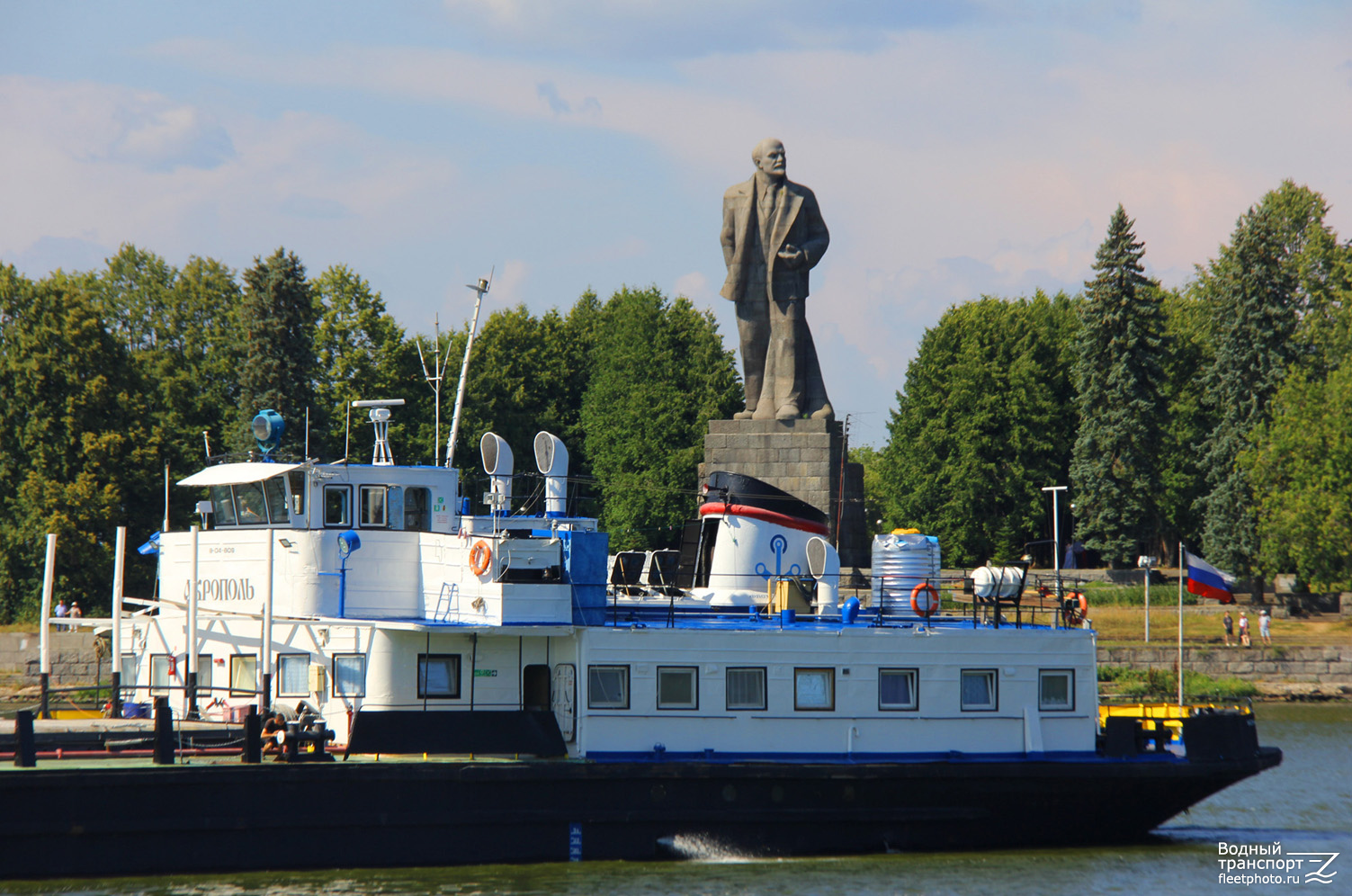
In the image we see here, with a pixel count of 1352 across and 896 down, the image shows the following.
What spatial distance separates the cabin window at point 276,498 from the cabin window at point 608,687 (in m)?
4.87

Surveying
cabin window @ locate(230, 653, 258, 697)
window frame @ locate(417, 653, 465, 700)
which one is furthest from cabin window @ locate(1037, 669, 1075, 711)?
cabin window @ locate(230, 653, 258, 697)

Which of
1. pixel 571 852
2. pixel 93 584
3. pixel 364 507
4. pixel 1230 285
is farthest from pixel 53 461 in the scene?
pixel 1230 285

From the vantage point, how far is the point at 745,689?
20.4m

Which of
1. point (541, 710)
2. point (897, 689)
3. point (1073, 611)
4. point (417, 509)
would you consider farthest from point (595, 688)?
point (1073, 611)

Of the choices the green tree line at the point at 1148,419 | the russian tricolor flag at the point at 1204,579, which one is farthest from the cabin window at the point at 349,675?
the green tree line at the point at 1148,419

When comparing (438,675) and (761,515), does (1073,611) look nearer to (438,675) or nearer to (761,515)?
(761,515)

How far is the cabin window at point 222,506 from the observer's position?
69.5ft

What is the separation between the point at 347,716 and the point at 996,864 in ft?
30.2

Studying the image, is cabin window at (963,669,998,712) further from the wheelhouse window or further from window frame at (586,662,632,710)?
the wheelhouse window

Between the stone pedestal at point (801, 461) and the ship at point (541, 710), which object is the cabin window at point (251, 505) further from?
the stone pedestal at point (801, 461)

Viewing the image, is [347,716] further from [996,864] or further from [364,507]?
[996,864]

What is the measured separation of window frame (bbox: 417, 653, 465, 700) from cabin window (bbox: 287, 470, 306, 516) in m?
2.75

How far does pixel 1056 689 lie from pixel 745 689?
4.81 m

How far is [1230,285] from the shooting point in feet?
193
